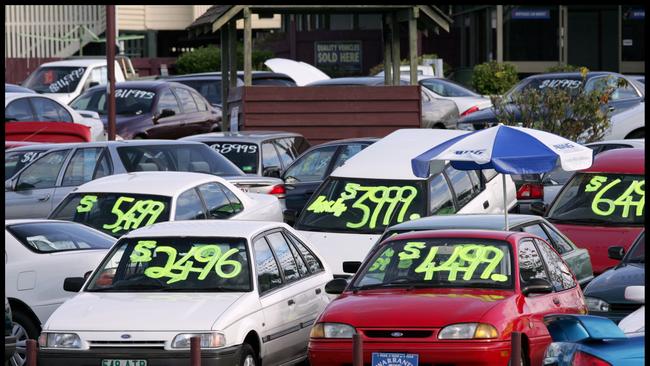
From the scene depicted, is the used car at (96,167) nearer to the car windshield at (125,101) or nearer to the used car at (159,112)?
the used car at (159,112)

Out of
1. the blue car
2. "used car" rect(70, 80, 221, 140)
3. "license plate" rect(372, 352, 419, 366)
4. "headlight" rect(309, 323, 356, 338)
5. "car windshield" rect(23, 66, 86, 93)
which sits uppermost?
"car windshield" rect(23, 66, 86, 93)

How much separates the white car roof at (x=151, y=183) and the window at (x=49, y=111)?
31.7ft

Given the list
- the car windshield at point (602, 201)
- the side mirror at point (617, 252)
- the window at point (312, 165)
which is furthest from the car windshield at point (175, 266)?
the window at point (312, 165)

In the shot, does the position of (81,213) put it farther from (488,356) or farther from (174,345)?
(488,356)

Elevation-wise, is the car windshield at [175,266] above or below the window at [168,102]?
below

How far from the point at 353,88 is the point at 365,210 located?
9.82m

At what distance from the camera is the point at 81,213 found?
15.5m

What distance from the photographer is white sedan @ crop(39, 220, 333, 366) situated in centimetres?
1039

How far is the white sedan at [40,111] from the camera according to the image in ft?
84.0

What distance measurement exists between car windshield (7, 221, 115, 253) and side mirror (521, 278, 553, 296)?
4.44 m

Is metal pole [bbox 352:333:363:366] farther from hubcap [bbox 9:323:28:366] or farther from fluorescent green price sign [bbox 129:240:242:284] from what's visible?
hubcap [bbox 9:323:28:366]

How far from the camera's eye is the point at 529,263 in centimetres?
1114

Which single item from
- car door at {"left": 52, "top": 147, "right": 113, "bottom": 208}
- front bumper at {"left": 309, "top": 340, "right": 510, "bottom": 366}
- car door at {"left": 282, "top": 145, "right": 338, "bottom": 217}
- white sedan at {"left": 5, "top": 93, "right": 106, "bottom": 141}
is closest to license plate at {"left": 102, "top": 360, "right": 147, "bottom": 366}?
front bumper at {"left": 309, "top": 340, "right": 510, "bottom": 366}

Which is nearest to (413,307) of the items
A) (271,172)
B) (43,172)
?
(43,172)
